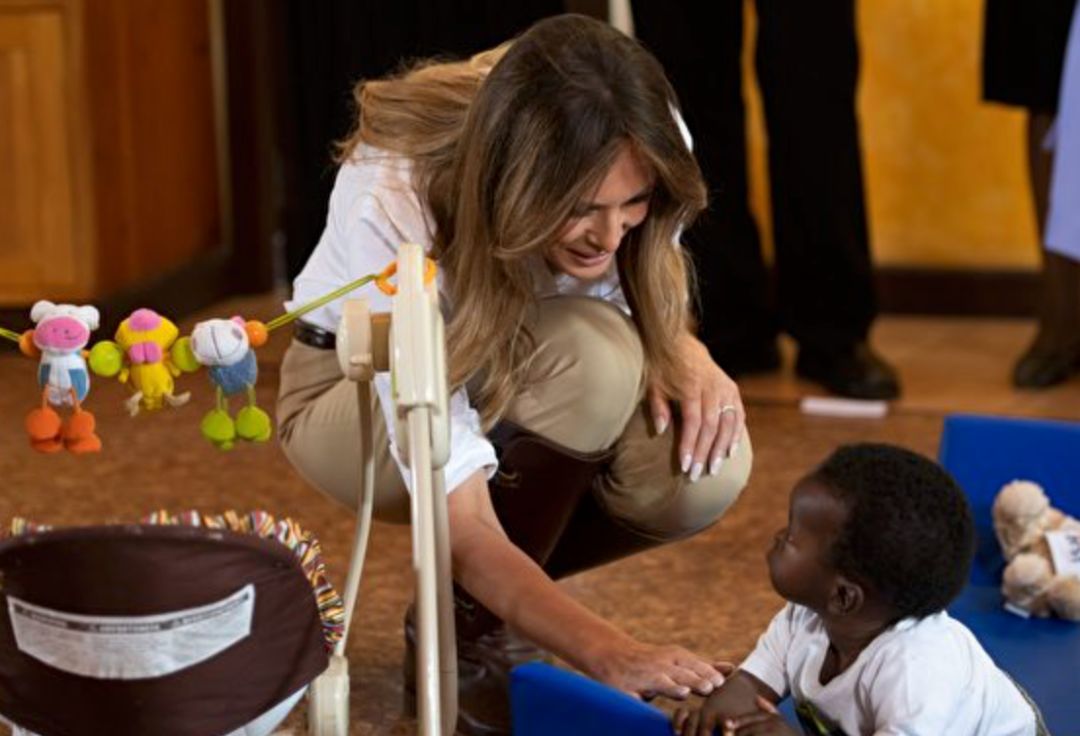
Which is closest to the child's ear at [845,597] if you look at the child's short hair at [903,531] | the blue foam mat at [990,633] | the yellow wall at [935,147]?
the child's short hair at [903,531]

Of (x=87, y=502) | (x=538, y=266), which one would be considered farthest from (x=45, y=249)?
(x=538, y=266)

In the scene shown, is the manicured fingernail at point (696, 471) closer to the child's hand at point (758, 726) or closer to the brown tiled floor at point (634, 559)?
the brown tiled floor at point (634, 559)

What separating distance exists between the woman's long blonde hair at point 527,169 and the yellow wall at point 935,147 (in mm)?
1733

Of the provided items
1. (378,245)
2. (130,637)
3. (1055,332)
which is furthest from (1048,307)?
(130,637)

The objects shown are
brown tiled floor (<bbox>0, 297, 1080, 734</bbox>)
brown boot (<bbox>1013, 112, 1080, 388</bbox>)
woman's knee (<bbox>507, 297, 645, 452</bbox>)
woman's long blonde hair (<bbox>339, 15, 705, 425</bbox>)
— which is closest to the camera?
woman's long blonde hair (<bbox>339, 15, 705, 425</bbox>)

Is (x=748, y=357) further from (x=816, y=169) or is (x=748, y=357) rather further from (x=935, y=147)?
(x=935, y=147)

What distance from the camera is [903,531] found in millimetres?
1449

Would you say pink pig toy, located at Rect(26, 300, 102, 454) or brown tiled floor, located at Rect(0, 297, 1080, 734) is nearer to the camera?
pink pig toy, located at Rect(26, 300, 102, 454)

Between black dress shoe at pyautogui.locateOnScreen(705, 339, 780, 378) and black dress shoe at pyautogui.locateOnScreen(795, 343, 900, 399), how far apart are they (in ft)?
0.28

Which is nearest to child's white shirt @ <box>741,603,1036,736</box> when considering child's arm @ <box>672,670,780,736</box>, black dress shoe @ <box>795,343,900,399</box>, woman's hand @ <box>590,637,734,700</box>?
child's arm @ <box>672,670,780,736</box>

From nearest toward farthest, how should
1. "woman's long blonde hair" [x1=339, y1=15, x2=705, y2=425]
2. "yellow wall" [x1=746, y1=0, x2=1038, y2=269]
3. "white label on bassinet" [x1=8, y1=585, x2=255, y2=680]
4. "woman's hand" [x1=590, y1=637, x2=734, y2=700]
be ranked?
"white label on bassinet" [x1=8, y1=585, x2=255, y2=680]
"woman's hand" [x1=590, y1=637, x2=734, y2=700]
"woman's long blonde hair" [x1=339, y1=15, x2=705, y2=425]
"yellow wall" [x1=746, y1=0, x2=1038, y2=269]

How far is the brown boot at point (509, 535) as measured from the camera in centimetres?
182

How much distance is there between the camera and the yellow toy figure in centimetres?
130

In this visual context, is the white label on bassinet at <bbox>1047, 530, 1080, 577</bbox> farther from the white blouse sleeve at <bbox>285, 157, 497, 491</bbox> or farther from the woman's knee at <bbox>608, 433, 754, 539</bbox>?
the white blouse sleeve at <bbox>285, 157, 497, 491</bbox>
